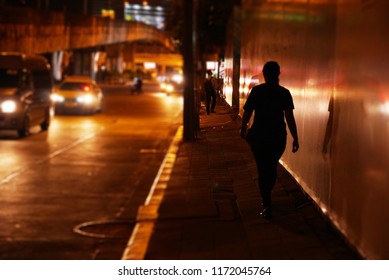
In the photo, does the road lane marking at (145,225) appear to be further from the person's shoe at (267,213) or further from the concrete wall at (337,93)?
the concrete wall at (337,93)

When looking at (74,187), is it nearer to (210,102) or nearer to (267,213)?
(267,213)

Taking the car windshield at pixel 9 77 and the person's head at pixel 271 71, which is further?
the car windshield at pixel 9 77

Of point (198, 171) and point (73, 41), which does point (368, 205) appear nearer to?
point (198, 171)

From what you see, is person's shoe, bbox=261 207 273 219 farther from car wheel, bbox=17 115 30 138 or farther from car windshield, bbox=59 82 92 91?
car windshield, bbox=59 82 92 91

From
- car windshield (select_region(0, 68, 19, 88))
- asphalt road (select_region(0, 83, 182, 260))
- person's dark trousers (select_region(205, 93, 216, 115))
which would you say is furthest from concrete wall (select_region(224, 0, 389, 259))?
car windshield (select_region(0, 68, 19, 88))

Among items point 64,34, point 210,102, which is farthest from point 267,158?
point 64,34

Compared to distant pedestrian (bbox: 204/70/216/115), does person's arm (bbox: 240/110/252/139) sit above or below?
below

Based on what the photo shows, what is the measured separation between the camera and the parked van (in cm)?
2130

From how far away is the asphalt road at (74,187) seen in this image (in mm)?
9305

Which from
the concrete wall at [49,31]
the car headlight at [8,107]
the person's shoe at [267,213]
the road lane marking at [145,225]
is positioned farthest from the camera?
the concrete wall at [49,31]

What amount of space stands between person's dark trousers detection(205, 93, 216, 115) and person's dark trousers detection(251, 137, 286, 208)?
86 cm

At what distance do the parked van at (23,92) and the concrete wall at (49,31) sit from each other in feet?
14.3

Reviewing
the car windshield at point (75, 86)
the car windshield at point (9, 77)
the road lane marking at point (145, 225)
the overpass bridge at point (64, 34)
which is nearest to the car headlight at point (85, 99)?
the car windshield at point (75, 86)

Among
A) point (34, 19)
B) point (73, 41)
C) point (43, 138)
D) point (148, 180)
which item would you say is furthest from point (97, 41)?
point (148, 180)
